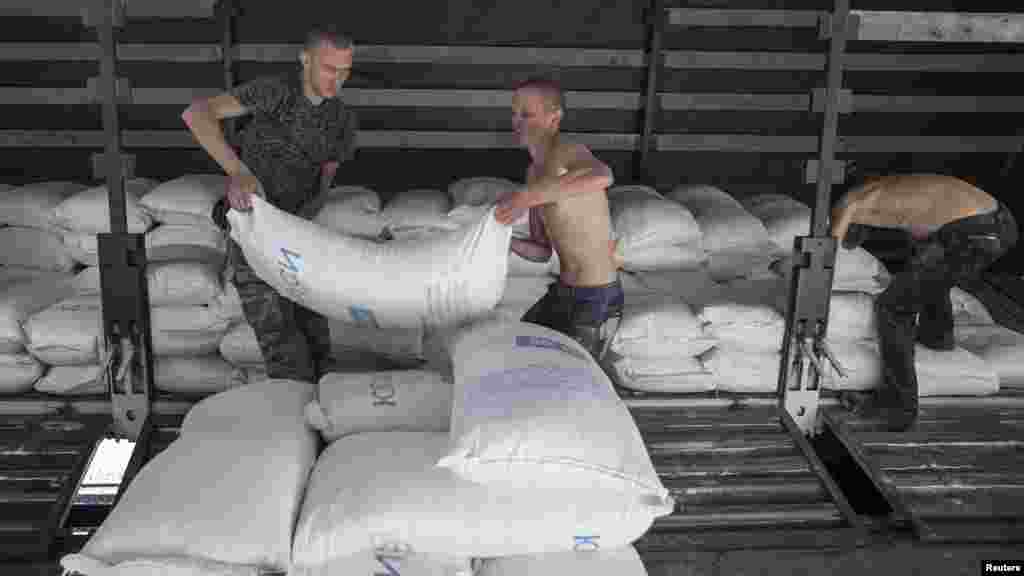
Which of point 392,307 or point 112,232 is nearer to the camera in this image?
point 392,307

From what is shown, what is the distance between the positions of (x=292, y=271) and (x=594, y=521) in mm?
1308

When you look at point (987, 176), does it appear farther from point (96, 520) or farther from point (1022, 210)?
point (96, 520)

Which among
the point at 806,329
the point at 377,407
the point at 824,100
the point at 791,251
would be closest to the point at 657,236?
the point at 791,251

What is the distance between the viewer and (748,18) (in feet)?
16.5

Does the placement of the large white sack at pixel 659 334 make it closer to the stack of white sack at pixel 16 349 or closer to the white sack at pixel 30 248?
the stack of white sack at pixel 16 349

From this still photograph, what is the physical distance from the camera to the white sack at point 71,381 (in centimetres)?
342

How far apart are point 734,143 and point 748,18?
688 millimetres

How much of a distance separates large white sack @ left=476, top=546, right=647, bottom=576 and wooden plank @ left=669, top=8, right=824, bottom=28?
345 cm

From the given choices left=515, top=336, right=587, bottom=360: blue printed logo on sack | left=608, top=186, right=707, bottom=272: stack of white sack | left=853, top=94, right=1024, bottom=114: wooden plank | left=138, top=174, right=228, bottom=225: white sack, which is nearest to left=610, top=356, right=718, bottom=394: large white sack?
left=608, top=186, right=707, bottom=272: stack of white sack

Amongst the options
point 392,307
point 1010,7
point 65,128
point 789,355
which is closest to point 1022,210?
point 1010,7

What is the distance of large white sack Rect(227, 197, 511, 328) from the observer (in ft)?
9.51

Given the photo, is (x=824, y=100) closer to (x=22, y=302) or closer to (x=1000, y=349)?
(x=1000, y=349)

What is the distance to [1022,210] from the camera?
5246 mm

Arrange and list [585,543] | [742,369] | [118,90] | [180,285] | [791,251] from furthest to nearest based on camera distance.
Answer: [791,251] < [742,369] < [180,285] < [118,90] < [585,543]
